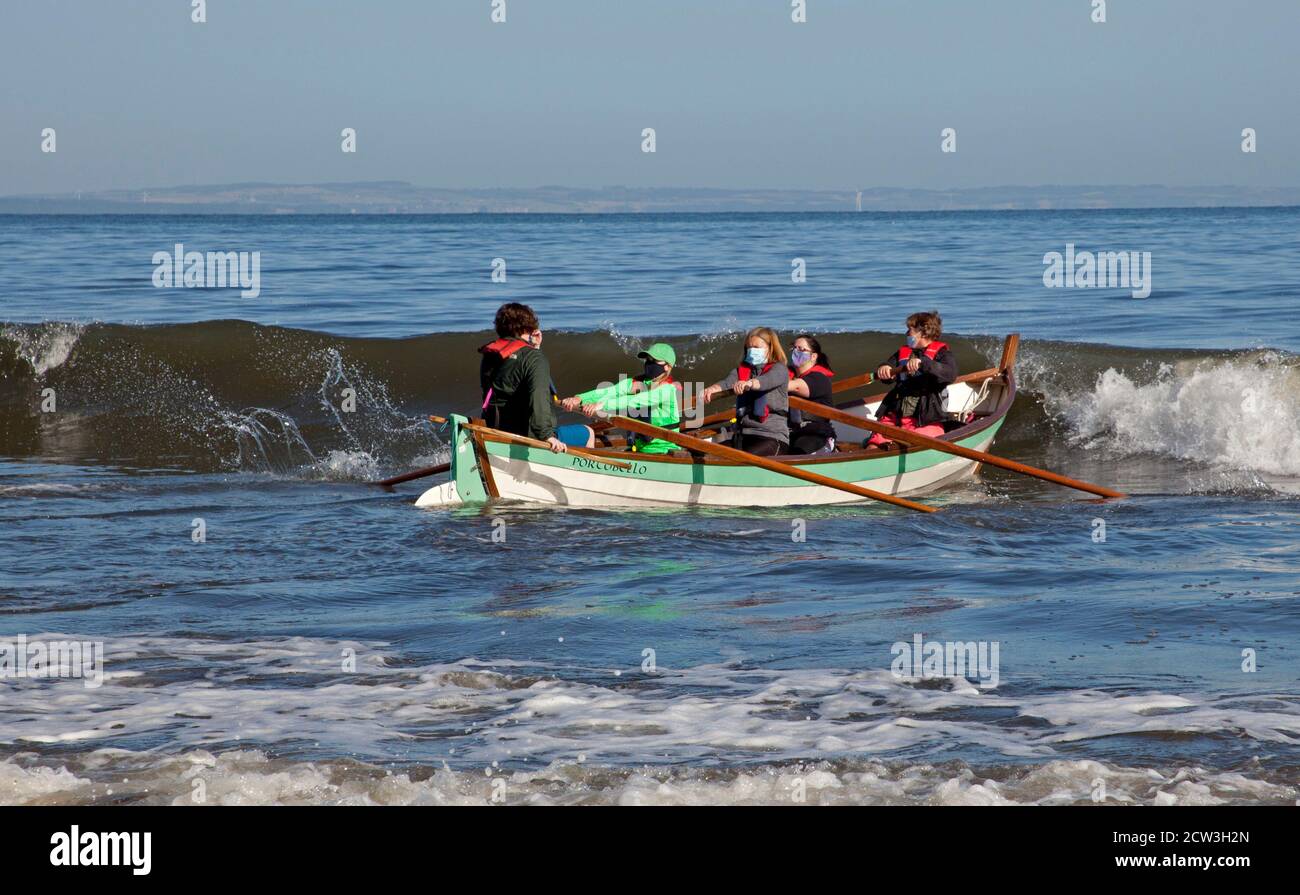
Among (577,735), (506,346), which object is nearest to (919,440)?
(506,346)

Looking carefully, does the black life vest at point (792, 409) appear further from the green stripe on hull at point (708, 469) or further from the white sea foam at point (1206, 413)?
the white sea foam at point (1206, 413)

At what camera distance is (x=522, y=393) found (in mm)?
11211

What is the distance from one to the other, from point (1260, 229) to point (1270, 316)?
35441 mm

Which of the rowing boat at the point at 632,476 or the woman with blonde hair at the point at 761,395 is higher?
the woman with blonde hair at the point at 761,395

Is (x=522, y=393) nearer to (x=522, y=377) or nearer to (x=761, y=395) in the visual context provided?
(x=522, y=377)

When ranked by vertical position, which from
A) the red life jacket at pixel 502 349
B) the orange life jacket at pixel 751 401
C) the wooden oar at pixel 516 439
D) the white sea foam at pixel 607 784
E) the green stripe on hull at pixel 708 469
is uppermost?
the red life jacket at pixel 502 349

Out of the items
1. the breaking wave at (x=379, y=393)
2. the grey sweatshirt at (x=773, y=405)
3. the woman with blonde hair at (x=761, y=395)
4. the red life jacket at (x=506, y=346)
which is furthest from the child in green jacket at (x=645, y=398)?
the breaking wave at (x=379, y=393)

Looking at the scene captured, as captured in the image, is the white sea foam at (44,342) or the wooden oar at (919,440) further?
the white sea foam at (44,342)

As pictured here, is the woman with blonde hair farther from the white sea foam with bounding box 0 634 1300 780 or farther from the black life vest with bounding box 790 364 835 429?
the white sea foam with bounding box 0 634 1300 780

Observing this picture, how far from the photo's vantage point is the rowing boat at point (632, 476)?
36.9 feet

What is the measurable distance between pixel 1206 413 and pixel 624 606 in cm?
1043

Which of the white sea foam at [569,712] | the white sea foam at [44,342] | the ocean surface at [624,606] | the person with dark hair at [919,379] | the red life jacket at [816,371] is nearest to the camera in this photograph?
the ocean surface at [624,606]

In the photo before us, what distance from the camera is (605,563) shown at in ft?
31.6
